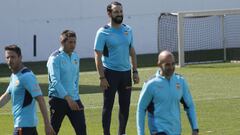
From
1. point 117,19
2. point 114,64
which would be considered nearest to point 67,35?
point 117,19

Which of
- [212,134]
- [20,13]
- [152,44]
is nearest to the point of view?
[212,134]

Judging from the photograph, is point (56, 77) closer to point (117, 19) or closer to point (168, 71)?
point (117, 19)

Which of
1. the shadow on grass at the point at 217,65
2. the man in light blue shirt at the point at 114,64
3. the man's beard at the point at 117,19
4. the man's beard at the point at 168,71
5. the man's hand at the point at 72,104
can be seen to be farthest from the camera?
the shadow on grass at the point at 217,65

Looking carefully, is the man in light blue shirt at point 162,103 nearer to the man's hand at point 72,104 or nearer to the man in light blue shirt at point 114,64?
the man's hand at point 72,104

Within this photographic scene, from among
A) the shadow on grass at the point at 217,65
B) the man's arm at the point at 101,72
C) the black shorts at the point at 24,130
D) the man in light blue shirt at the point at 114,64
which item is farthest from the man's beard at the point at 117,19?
the shadow on grass at the point at 217,65

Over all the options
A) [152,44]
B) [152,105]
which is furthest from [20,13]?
[152,105]

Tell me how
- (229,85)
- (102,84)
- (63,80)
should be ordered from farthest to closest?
(229,85), (102,84), (63,80)

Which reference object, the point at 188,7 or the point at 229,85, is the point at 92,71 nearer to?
the point at 229,85

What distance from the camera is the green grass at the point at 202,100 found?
1557 centimetres

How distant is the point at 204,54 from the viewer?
107ft

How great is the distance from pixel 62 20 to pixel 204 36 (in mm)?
5779

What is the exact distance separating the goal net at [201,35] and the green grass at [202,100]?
5.84 ft

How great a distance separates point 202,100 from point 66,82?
7880 millimetres

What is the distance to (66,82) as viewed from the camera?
12.2m
